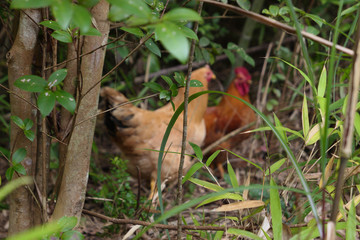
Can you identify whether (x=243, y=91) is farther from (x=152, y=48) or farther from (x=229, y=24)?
(x=152, y=48)

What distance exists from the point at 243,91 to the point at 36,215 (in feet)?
7.87

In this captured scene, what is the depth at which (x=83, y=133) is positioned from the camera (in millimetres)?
1222

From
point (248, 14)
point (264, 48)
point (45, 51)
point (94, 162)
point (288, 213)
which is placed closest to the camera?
point (248, 14)

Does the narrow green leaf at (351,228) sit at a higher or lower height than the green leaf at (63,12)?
lower

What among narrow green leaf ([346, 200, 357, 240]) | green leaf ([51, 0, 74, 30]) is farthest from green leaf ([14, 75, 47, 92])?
narrow green leaf ([346, 200, 357, 240])

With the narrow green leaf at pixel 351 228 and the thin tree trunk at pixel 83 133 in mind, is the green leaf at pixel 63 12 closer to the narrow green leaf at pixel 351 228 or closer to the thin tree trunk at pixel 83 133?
the thin tree trunk at pixel 83 133

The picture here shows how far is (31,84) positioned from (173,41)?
1.55 feet

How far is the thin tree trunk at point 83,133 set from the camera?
119 cm

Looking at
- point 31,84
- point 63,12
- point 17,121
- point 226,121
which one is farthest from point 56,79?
point 226,121

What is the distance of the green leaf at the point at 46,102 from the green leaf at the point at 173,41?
362mm

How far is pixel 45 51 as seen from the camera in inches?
44.1

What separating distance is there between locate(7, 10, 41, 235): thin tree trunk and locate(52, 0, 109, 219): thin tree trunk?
0.41 feet

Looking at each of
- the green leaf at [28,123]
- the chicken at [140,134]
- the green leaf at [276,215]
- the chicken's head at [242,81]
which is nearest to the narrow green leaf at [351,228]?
the green leaf at [276,215]

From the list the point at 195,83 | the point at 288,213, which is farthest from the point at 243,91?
the point at 195,83
